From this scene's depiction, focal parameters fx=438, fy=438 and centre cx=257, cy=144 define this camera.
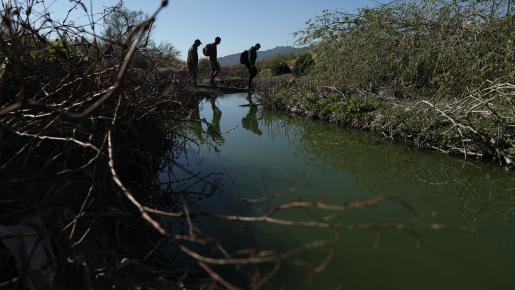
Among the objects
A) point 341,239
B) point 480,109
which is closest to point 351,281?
point 341,239

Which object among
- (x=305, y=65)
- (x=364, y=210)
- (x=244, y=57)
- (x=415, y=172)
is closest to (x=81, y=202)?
(x=364, y=210)

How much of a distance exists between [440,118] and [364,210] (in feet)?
10.7

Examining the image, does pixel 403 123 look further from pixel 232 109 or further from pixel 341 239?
pixel 232 109

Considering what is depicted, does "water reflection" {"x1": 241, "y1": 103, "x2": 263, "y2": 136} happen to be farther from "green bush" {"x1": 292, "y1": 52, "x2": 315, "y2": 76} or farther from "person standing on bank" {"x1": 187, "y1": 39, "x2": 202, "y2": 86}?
"green bush" {"x1": 292, "y1": 52, "x2": 315, "y2": 76}

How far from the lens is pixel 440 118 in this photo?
7.00 metres

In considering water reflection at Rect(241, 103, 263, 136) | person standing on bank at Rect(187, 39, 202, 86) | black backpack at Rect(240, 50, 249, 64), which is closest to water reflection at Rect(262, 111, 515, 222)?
water reflection at Rect(241, 103, 263, 136)

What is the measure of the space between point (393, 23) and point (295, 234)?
8427mm

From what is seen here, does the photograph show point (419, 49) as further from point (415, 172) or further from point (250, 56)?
point (250, 56)

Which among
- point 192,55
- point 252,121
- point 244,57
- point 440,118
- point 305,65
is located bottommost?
point 252,121

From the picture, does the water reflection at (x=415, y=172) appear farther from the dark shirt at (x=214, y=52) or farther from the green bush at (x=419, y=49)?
the dark shirt at (x=214, y=52)

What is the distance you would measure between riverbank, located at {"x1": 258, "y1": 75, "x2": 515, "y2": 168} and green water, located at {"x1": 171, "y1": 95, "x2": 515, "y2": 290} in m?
0.26

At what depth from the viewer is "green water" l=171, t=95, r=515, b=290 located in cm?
324

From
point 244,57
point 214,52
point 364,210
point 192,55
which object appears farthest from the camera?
point 244,57

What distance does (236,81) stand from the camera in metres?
21.0
